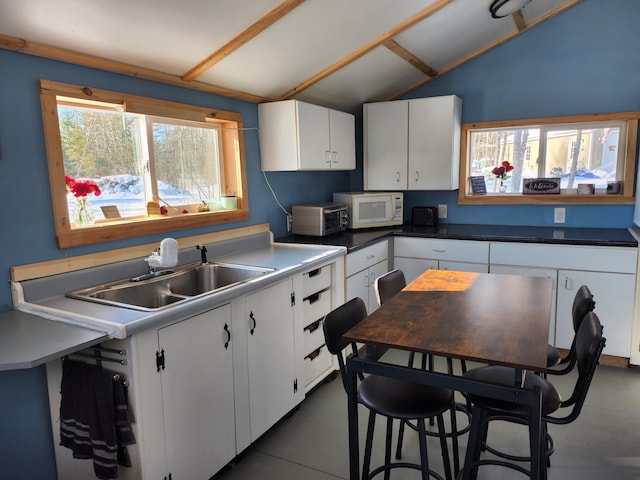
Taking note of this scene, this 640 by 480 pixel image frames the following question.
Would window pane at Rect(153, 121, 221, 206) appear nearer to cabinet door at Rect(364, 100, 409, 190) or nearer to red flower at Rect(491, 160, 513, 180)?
cabinet door at Rect(364, 100, 409, 190)

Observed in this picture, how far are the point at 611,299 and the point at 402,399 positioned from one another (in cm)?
228

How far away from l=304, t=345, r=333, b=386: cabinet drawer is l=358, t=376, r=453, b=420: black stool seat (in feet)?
3.30

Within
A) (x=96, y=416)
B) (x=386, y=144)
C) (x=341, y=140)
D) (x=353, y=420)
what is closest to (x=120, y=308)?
(x=96, y=416)

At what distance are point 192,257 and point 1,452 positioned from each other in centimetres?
125

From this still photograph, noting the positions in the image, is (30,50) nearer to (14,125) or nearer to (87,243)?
(14,125)

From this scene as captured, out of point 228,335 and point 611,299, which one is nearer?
point 228,335

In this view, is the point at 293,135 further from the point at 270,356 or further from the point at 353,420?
the point at 353,420

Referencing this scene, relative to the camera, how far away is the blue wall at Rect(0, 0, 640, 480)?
72.6 inches

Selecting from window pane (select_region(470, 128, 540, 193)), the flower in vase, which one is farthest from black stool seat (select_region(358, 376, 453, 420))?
window pane (select_region(470, 128, 540, 193))

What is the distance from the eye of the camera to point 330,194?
4297mm

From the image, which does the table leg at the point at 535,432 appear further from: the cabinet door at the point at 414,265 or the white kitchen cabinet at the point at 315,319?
the cabinet door at the point at 414,265

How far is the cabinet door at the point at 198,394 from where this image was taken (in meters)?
1.80

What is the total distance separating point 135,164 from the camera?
254cm

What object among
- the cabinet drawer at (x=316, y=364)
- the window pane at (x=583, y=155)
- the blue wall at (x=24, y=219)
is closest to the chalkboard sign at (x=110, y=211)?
the blue wall at (x=24, y=219)
